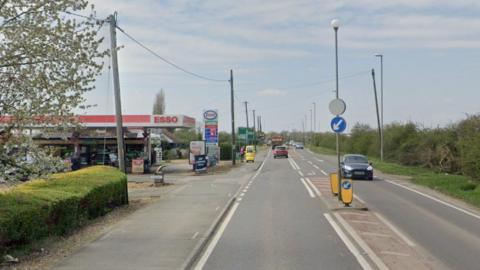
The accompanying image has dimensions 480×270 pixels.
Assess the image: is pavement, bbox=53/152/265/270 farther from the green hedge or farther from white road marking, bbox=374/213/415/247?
white road marking, bbox=374/213/415/247

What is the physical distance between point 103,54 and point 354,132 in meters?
66.1

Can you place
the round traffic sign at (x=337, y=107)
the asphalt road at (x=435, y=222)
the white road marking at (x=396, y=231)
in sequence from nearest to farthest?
the asphalt road at (x=435, y=222)
the white road marking at (x=396, y=231)
the round traffic sign at (x=337, y=107)

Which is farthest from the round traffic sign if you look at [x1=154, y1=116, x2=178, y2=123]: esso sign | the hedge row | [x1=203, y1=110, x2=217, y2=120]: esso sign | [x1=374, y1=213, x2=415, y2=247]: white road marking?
[x1=203, y1=110, x2=217, y2=120]: esso sign

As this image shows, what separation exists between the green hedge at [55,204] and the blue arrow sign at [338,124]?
7035 millimetres

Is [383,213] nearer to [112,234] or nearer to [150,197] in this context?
[112,234]

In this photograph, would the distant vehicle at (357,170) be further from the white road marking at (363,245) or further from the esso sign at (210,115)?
the white road marking at (363,245)

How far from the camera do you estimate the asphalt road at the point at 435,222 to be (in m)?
10.3

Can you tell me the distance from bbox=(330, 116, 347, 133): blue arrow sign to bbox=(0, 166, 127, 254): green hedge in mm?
7035

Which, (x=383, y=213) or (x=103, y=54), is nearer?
(x=103, y=54)

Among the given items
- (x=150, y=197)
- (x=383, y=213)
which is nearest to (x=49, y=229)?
(x=383, y=213)

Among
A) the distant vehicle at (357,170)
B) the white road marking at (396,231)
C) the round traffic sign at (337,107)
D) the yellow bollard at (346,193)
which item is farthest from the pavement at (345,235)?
the distant vehicle at (357,170)

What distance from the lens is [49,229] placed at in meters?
11.3

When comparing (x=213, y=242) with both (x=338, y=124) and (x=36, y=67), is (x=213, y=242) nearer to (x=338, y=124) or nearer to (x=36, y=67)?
(x=36, y=67)

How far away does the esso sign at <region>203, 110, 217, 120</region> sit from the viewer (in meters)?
46.5
